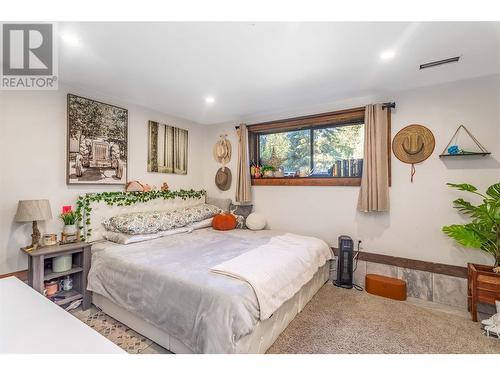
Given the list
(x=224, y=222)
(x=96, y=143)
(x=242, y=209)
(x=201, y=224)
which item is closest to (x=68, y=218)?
(x=96, y=143)

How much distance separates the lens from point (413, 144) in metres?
2.63

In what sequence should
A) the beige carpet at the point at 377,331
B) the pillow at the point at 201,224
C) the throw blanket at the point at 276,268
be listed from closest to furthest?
the throw blanket at the point at 276,268 → the beige carpet at the point at 377,331 → the pillow at the point at 201,224

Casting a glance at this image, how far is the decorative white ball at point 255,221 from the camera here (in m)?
3.37

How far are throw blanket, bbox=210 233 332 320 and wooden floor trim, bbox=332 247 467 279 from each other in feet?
2.13

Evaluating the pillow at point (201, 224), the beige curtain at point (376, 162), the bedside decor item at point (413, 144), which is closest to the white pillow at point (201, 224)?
the pillow at point (201, 224)

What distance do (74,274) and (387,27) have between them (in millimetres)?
3564

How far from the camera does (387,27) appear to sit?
5.27 ft

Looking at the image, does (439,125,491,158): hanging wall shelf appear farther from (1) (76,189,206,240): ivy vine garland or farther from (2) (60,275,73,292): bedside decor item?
(2) (60,275,73,292): bedside decor item

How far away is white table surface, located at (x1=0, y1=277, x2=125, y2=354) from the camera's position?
69cm

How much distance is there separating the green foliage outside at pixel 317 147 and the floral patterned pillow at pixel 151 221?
58.8 inches

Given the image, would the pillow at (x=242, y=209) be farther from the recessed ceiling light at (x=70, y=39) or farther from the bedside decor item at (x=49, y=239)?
the recessed ceiling light at (x=70, y=39)

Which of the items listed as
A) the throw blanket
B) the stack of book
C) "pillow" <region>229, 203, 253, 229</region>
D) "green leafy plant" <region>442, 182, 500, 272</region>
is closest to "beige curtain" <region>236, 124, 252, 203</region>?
"pillow" <region>229, 203, 253, 229</region>

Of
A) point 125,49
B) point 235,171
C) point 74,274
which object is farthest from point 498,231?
point 74,274
